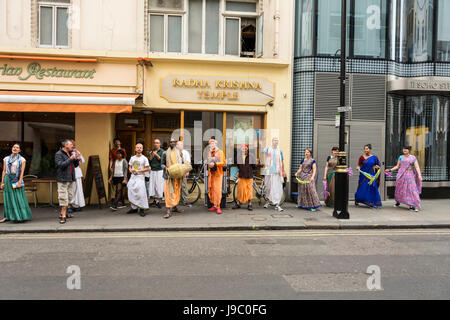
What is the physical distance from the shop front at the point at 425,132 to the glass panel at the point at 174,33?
761 cm

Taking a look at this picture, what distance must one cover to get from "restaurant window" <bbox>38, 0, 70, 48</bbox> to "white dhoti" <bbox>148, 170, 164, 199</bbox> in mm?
5121

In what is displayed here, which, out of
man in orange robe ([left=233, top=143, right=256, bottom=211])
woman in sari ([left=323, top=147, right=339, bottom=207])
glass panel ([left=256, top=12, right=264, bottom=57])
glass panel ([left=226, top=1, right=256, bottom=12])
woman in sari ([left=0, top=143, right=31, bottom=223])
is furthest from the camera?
glass panel ([left=226, top=1, right=256, bottom=12])

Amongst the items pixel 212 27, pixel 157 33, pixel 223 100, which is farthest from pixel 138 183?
pixel 212 27

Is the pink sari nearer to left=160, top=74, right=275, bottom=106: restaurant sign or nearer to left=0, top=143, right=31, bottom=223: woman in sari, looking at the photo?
left=160, top=74, right=275, bottom=106: restaurant sign

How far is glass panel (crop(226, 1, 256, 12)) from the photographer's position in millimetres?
12197

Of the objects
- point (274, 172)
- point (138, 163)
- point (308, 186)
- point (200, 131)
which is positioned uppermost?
point (200, 131)

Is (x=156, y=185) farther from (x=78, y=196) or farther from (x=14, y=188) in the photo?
(x=14, y=188)

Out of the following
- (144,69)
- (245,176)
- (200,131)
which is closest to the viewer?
(245,176)

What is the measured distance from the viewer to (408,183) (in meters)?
10.5

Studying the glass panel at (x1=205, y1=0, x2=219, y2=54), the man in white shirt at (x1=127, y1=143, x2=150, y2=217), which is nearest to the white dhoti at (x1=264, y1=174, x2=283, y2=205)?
the man in white shirt at (x1=127, y1=143, x2=150, y2=217)

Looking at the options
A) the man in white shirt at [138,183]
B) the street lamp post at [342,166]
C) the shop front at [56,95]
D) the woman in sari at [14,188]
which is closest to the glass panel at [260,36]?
the street lamp post at [342,166]

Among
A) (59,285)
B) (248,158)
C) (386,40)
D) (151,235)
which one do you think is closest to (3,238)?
(151,235)

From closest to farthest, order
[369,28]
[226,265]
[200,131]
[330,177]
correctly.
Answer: [226,265]
[330,177]
[200,131]
[369,28]

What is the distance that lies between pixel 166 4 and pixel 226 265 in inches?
383
